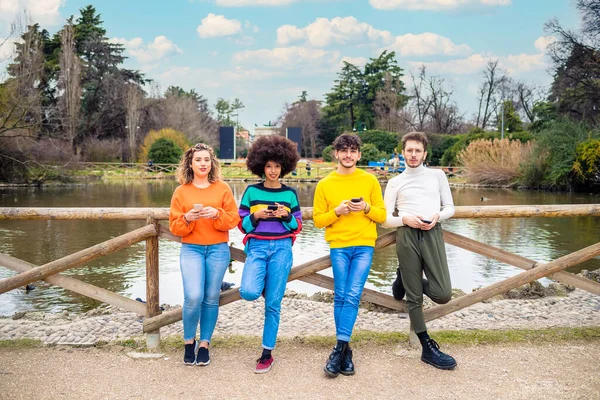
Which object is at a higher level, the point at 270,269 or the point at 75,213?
the point at 75,213

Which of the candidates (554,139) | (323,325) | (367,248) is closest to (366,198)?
(367,248)

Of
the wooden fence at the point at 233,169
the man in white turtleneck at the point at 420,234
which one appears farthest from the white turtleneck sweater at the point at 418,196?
the wooden fence at the point at 233,169

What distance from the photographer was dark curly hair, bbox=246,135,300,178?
3.96 meters

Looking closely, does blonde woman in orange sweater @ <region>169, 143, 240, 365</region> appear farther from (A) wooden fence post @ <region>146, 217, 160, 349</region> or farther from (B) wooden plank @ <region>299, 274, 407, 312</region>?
(B) wooden plank @ <region>299, 274, 407, 312</region>

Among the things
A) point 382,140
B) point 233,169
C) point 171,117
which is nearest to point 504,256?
point 233,169

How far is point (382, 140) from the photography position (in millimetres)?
53844

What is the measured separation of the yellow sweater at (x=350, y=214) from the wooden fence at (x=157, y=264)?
380 mm

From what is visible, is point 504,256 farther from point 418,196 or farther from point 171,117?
point 171,117

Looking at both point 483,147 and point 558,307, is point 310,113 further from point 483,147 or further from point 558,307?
point 558,307

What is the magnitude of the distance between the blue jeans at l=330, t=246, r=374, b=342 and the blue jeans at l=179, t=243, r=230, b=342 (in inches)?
32.4

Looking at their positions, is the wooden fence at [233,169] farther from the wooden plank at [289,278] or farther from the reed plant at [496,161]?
the wooden plank at [289,278]

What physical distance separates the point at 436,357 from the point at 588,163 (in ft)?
84.8

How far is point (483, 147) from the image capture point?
34375 millimetres

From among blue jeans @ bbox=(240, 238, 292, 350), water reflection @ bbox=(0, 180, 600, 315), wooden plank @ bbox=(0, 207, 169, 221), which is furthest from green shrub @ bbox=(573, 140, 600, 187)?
wooden plank @ bbox=(0, 207, 169, 221)
